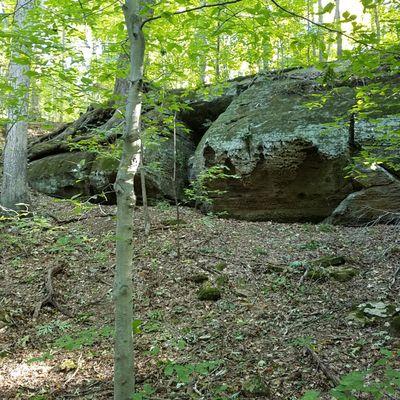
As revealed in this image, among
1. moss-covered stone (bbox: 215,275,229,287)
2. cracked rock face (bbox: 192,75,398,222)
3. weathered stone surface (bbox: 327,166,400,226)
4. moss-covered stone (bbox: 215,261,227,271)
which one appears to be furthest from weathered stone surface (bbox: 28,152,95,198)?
weathered stone surface (bbox: 327,166,400,226)

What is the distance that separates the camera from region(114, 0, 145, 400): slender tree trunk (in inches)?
114

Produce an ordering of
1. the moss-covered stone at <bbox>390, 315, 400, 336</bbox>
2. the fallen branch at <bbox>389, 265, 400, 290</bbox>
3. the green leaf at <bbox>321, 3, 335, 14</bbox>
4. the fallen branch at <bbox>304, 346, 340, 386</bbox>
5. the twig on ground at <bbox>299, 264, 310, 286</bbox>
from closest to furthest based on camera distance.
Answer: the green leaf at <bbox>321, 3, 335, 14</bbox> → the fallen branch at <bbox>304, 346, 340, 386</bbox> → the moss-covered stone at <bbox>390, 315, 400, 336</bbox> → the fallen branch at <bbox>389, 265, 400, 290</bbox> → the twig on ground at <bbox>299, 264, 310, 286</bbox>

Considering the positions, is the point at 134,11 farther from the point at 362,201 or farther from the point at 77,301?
the point at 362,201

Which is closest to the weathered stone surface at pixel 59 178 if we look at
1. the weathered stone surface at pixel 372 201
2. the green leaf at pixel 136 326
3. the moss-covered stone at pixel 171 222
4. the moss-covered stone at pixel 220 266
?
the moss-covered stone at pixel 171 222

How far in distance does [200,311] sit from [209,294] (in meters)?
0.37

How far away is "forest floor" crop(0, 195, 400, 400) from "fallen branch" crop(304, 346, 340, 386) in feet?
0.06

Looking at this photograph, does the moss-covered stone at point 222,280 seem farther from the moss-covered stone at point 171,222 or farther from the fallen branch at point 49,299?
the moss-covered stone at point 171,222

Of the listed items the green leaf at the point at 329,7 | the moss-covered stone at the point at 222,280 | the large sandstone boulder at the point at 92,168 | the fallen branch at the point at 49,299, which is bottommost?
the fallen branch at the point at 49,299

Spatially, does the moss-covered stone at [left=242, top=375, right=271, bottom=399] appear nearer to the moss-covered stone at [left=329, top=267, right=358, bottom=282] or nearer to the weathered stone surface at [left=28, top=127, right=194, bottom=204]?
the moss-covered stone at [left=329, top=267, right=358, bottom=282]

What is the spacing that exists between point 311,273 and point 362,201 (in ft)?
11.7

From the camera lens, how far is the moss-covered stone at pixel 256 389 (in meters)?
3.51

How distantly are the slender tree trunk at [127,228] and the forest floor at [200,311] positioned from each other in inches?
6.3

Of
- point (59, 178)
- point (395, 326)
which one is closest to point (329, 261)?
point (395, 326)

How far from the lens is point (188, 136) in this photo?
1268cm
